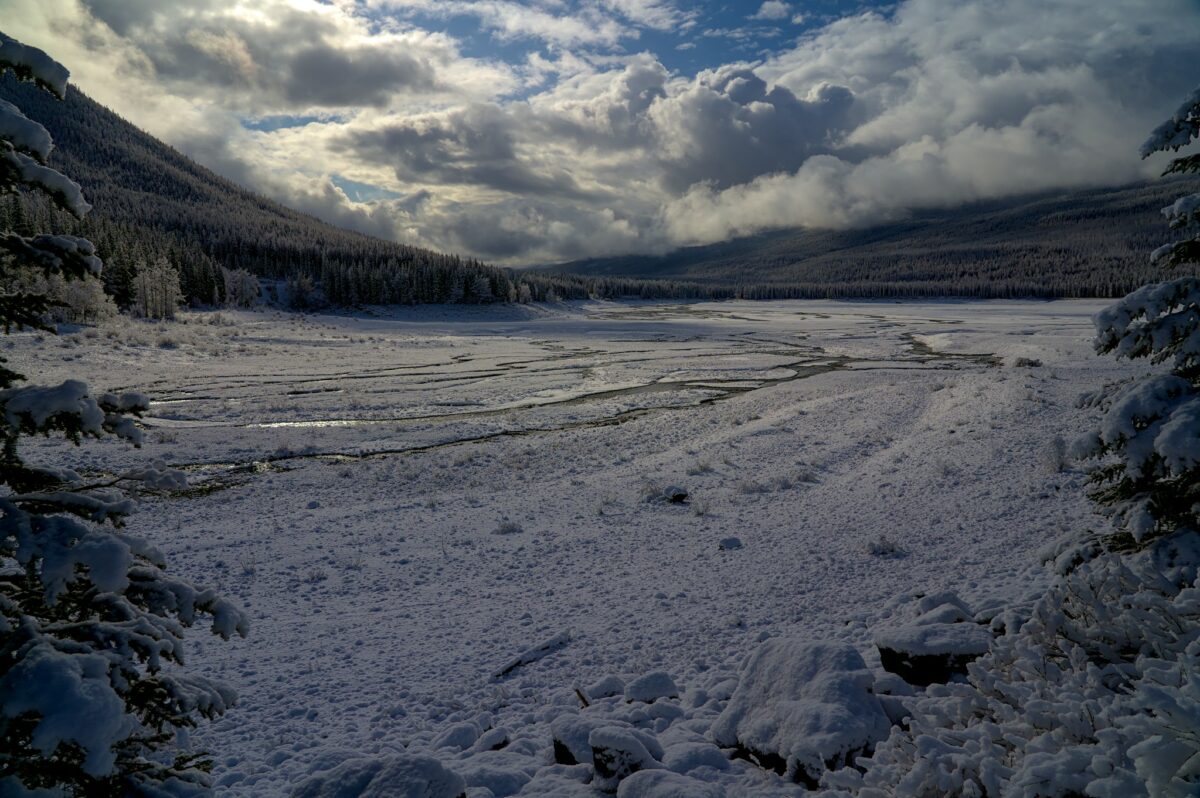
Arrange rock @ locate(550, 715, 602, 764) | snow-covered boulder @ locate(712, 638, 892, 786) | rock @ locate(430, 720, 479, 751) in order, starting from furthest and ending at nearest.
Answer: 1. rock @ locate(430, 720, 479, 751)
2. rock @ locate(550, 715, 602, 764)
3. snow-covered boulder @ locate(712, 638, 892, 786)

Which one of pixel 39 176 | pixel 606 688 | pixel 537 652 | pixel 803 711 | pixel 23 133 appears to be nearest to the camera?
pixel 23 133

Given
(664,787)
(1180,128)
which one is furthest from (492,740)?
(1180,128)

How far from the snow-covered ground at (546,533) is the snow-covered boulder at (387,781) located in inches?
37.0

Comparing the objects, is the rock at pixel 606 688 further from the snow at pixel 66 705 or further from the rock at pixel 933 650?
the snow at pixel 66 705

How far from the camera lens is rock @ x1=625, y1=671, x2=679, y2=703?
680 centimetres

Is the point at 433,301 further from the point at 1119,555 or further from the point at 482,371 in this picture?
the point at 1119,555

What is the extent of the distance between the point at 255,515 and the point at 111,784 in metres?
12.0

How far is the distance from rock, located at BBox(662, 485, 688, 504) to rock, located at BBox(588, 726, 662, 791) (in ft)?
29.8

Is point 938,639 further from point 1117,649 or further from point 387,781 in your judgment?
point 387,781

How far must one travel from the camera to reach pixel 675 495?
14.4 metres

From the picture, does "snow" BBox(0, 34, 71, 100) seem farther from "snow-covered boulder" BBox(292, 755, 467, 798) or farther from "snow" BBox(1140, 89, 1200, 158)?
"snow" BBox(1140, 89, 1200, 158)

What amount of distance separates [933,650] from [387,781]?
509 centimetres

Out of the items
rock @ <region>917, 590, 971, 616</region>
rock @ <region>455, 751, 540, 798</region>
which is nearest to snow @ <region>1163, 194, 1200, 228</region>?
rock @ <region>917, 590, 971, 616</region>

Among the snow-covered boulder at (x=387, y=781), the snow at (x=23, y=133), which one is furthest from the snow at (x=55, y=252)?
the snow-covered boulder at (x=387, y=781)
